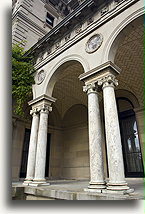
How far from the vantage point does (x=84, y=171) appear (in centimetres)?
1113

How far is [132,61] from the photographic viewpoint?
324 inches

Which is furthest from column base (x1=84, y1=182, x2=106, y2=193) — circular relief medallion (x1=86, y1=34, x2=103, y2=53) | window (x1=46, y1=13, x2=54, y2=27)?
window (x1=46, y1=13, x2=54, y2=27)

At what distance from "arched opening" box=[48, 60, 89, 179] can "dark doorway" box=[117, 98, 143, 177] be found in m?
2.56

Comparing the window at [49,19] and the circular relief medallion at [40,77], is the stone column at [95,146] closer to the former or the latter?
the circular relief medallion at [40,77]

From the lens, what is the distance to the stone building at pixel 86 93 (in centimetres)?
511

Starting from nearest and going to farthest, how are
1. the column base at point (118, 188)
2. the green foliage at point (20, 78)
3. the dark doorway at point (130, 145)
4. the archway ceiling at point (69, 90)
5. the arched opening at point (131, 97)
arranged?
1. the column base at point (118, 188)
2. the arched opening at point (131, 97)
3. the green foliage at point (20, 78)
4. the dark doorway at point (130, 145)
5. the archway ceiling at point (69, 90)

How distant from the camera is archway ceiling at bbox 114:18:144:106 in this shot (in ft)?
23.0

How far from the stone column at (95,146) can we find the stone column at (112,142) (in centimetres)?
35

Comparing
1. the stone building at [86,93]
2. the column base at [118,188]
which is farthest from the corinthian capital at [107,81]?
the column base at [118,188]

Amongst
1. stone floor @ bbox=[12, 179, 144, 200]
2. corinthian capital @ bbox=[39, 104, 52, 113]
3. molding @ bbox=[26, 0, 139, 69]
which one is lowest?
stone floor @ bbox=[12, 179, 144, 200]

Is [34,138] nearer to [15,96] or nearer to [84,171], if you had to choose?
[15,96]

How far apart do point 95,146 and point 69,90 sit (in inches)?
263

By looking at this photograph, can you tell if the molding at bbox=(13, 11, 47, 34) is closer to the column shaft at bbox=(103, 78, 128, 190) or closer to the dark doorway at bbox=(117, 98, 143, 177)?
the dark doorway at bbox=(117, 98, 143, 177)

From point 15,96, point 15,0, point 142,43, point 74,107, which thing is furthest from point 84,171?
point 15,0
